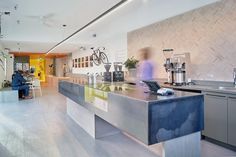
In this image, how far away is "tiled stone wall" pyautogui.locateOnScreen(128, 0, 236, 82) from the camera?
3.73 meters

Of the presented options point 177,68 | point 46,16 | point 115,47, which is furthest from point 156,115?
point 115,47

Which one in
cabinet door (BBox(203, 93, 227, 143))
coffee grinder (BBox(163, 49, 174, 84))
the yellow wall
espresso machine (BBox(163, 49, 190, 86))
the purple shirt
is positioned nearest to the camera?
cabinet door (BBox(203, 93, 227, 143))

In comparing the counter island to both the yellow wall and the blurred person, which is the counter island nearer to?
the blurred person

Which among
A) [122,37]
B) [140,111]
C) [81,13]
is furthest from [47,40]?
[140,111]

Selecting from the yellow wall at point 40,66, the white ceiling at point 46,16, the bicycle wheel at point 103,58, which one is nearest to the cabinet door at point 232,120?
the white ceiling at point 46,16

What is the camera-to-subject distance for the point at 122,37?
24.7 feet

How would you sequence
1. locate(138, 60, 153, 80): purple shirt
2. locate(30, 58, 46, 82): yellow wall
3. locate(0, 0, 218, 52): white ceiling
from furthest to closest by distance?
locate(30, 58, 46, 82): yellow wall → locate(138, 60, 153, 80): purple shirt → locate(0, 0, 218, 52): white ceiling

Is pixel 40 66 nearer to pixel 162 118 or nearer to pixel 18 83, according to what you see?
pixel 18 83

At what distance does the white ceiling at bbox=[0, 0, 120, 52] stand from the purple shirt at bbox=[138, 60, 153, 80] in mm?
2159

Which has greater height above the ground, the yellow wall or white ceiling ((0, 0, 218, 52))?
white ceiling ((0, 0, 218, 52))

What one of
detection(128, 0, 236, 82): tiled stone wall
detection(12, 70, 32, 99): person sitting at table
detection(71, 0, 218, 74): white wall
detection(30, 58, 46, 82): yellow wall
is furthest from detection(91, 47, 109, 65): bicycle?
detection(30, 58, 46, 82): yellow wall

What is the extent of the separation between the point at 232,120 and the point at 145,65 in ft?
11.6

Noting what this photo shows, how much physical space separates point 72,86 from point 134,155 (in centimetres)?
207

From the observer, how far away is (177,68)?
14.3 ft
